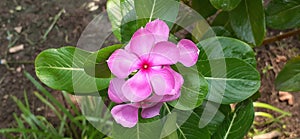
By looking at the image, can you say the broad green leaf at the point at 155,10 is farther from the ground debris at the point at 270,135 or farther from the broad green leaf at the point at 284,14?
the ground debris at the point at 270,135

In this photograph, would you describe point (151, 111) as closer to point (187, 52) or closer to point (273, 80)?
point (187, 52)

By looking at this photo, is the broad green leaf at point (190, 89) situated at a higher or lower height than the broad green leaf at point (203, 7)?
lower

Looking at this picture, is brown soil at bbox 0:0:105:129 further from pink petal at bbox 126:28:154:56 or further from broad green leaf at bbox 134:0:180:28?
pink petal at bbox 126:28:154:56

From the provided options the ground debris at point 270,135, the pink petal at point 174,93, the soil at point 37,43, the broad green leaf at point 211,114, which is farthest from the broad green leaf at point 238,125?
the soil at point 37,43

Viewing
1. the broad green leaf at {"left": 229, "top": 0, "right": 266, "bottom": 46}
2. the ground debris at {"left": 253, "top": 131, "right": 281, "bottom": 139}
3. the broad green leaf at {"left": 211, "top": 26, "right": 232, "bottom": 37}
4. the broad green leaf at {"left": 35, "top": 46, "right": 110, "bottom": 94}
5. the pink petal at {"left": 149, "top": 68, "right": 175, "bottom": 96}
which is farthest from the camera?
the ground debris at {"left": 253, "top": 131, "right": 281, "bottom": 139}

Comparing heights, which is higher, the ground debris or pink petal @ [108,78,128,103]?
pink petal @ [108,78,128,103]

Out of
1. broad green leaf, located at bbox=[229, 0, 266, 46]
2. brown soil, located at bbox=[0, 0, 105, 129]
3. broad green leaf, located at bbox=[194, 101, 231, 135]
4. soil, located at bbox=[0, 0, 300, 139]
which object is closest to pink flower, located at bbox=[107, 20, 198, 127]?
broad green leaf, located at bbox=[194, 101, 231, 135]

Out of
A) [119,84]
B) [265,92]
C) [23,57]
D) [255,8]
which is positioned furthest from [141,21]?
[23,57]
